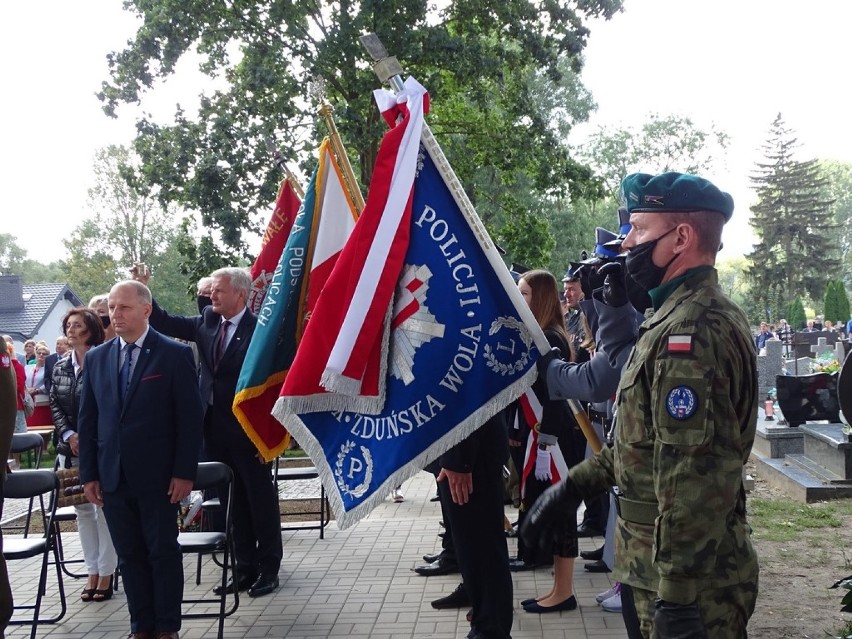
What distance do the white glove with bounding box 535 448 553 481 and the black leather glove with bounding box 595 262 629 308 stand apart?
2177mm

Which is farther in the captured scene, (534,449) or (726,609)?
(534,449)

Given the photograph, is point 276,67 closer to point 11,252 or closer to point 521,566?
point 521,566

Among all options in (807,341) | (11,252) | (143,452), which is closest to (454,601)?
(143,452)

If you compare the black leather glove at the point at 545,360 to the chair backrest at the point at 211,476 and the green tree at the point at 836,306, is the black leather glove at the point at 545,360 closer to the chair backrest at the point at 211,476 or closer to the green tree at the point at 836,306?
the chair backrest at the point at 211,476

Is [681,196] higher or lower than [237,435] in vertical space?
higher

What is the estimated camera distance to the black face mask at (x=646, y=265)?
9.21 feet

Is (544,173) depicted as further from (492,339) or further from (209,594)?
(492,339)

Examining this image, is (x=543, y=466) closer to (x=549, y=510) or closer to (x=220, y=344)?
(x=549, y=510)

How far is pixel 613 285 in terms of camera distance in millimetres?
3438

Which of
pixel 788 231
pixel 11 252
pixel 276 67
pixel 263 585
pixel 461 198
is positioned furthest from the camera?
pixel 11 252

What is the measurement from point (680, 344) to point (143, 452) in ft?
11.7

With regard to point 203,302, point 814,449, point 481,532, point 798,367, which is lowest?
point 814,449

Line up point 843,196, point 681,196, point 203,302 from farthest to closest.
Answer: point 843,196
point 203,302
point 681,196

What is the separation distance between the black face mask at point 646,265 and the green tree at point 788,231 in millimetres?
70355
